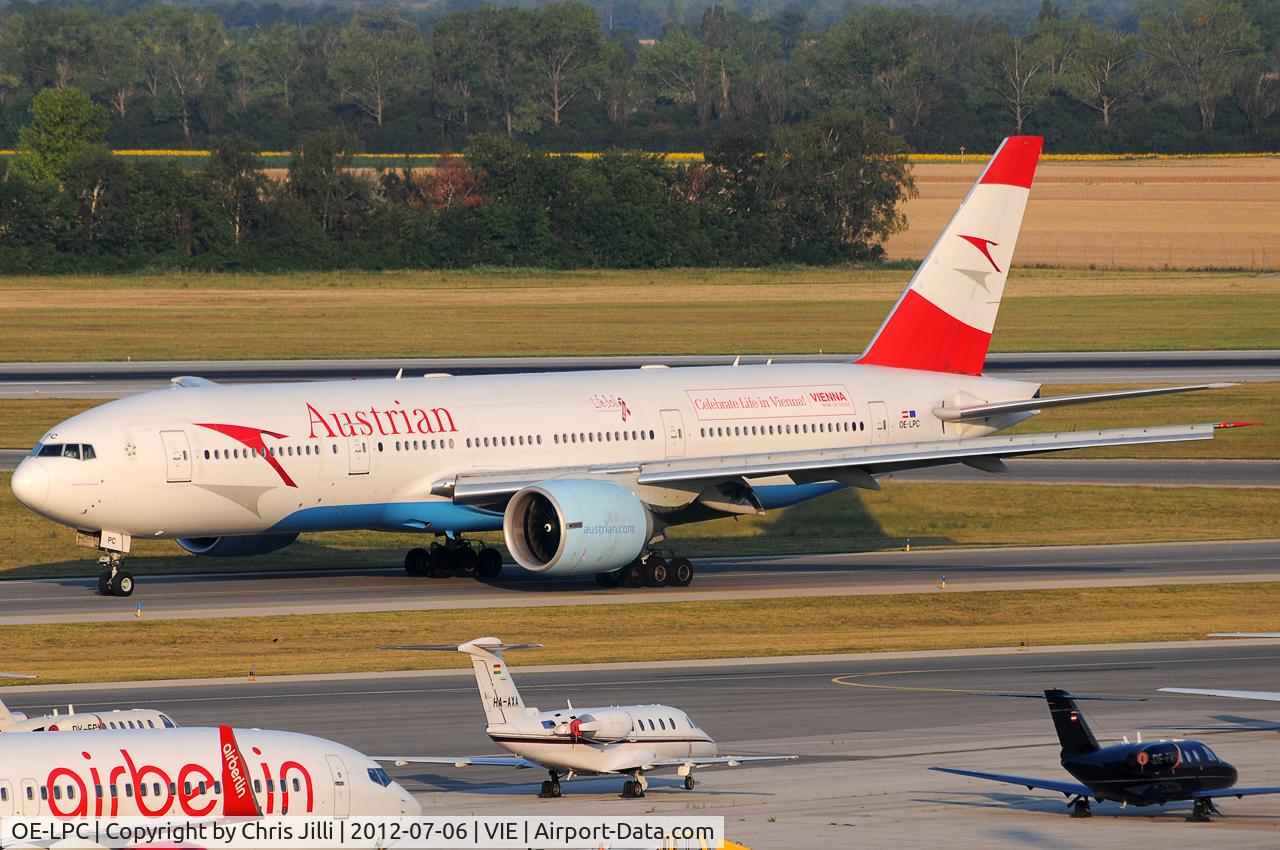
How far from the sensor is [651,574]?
49.5 metres

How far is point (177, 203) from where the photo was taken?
145375mm

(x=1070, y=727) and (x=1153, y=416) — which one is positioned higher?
(x=1070, y=727)

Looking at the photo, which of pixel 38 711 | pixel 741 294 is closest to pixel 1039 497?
pixel 38 711

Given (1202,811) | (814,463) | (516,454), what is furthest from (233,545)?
(1202,811)

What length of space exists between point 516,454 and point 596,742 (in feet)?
73.0

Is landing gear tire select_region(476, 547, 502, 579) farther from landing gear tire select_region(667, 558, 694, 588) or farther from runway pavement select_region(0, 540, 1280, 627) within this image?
landing gear tire select_region(667, 558, 694, 588)

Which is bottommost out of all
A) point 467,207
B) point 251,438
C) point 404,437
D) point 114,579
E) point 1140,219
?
point 114,579

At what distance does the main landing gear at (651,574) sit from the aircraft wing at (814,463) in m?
2.15

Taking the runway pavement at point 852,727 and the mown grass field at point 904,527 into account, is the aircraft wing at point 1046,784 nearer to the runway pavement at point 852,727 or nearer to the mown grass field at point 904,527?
the runway pavement at point 852,727

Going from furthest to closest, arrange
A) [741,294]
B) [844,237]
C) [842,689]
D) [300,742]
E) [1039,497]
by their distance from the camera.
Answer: [844,237]
[741,294]
[1039,497]
[842,689]
[300,742]

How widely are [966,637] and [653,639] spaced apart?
6779 millimetres

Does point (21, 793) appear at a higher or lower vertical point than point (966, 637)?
higher

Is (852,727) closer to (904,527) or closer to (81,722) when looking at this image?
(81,722)

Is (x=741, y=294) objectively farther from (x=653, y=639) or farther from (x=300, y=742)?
(x=300, y=742)
